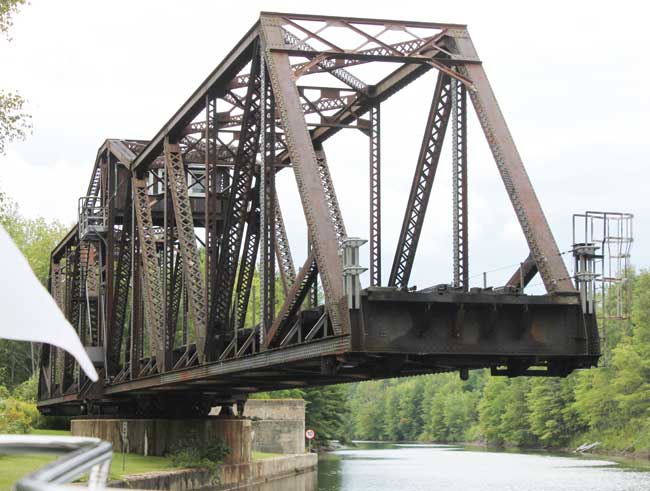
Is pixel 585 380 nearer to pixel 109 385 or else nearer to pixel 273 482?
pixel 273 482

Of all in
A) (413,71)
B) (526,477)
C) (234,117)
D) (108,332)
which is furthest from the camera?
(526,477)

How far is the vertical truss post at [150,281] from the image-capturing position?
35969 mm

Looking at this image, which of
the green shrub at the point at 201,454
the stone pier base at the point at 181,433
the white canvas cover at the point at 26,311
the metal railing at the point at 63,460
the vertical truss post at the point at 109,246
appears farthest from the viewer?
the vertical truss post at the point at 109,246

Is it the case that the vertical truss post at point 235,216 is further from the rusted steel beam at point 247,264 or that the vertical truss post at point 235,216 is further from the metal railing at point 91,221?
the metal railing at point 91,221

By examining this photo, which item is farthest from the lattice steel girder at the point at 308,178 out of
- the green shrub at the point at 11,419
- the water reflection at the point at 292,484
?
the water reflection at the point at 292,484

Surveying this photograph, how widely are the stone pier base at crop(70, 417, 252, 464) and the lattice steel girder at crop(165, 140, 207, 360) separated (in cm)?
1048

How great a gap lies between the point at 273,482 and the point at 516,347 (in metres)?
30.2

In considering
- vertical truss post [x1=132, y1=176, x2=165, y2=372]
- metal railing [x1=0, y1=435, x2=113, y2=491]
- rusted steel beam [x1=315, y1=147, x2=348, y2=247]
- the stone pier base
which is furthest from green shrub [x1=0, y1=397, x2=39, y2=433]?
metal railing [x1=0, y1=435, x2=113, y2=491]

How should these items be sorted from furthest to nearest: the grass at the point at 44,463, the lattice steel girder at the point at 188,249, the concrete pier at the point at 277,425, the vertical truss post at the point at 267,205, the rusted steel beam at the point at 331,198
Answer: the concrete pier at the point at 277,425 → the lattice steel girder at the point at 188,249 → the rusted steel beam at the point at 331,198 → the grass at the point at 44,463 → the vertical truss post at the point at 267,205

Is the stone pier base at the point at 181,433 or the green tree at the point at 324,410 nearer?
the stone pier base at the point at 181,433

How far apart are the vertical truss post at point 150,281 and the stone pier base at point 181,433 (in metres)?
5.21

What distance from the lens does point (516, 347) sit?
20.3 m

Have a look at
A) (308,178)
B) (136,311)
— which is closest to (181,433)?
(136,311)

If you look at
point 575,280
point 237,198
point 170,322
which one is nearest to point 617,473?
point 170,322
